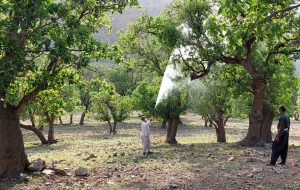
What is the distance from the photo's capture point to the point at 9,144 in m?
14.5

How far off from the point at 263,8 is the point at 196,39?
48.5 feet

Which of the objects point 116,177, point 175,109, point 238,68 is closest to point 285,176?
point 116,177

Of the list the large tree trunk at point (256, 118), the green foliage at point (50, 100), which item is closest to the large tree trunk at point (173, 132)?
the large tree trunk at point (256, 118)

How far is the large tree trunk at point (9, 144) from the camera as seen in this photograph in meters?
14.3

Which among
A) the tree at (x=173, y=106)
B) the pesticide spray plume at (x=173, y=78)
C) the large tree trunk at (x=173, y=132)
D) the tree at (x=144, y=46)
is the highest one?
the tree at (x=144, y=46)

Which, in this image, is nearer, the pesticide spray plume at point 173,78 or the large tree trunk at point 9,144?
the large tree trunk at point 9,144

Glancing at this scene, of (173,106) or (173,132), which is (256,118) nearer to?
(173,106)

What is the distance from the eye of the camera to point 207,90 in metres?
30.6

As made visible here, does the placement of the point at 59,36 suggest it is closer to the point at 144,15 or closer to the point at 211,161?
the point at 211,161

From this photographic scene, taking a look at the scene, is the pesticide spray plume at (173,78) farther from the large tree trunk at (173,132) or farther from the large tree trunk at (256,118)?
the large tree trunk at (256,118)

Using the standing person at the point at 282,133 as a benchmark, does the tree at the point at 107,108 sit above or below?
above

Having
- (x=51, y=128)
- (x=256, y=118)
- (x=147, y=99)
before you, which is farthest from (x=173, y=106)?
(x=51, y=128)

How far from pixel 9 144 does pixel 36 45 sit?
167 inches

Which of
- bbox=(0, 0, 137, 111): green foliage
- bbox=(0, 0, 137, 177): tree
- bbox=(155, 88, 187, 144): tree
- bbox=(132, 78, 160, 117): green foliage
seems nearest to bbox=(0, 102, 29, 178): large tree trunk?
bbox=(0, 0, 137, 177): tree
